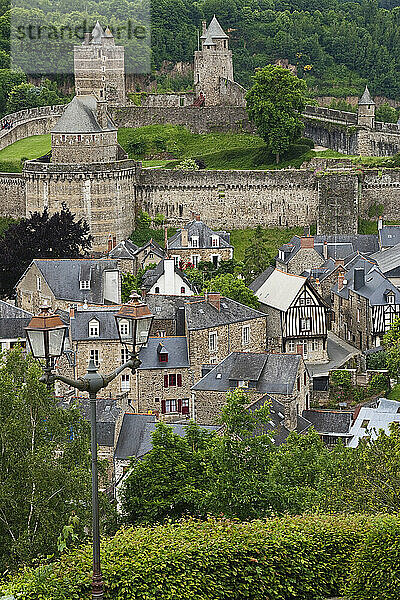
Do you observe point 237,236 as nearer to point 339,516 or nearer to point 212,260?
→ point 212,260

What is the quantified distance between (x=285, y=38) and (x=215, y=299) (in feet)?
154

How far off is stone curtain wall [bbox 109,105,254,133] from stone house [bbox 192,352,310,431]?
1039 inches

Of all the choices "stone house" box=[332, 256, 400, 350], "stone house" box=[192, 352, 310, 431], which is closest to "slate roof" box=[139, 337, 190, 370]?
"stone house" box=[192, 352, 310, 431]

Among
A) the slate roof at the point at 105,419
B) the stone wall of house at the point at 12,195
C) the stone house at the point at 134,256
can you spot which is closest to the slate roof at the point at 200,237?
the stone house at the point at 134,256

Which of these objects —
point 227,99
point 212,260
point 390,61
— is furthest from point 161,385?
point 390,61

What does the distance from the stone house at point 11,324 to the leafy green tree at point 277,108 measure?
61.8ft

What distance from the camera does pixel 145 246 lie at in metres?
45.8

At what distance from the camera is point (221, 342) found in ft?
112

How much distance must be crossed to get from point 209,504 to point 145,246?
26.8 m

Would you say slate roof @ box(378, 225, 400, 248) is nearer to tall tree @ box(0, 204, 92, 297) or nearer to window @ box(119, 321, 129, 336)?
tall tree @ box(0, 204, 92, 297)

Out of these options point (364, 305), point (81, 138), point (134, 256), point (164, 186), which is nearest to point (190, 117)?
point (164, 186)

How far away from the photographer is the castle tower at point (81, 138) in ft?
159

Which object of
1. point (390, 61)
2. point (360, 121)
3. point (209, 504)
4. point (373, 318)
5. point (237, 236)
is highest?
point (390, 61)

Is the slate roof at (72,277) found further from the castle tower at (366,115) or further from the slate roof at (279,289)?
the castle tower at (366,115)
